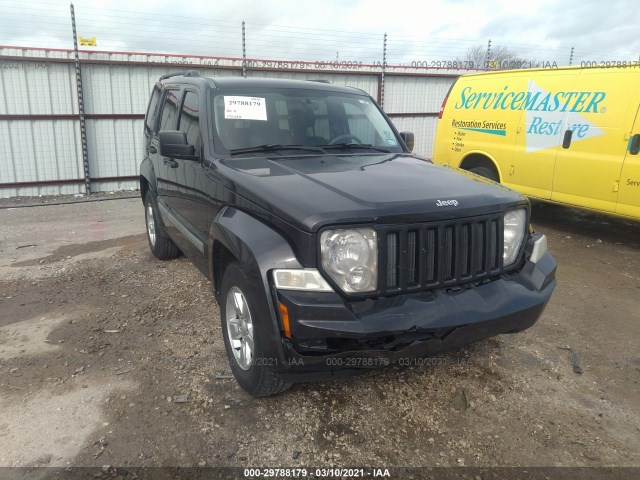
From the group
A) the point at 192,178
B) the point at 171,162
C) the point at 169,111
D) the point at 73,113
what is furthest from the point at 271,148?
the point at 73,113

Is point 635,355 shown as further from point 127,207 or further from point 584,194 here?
point 127,207

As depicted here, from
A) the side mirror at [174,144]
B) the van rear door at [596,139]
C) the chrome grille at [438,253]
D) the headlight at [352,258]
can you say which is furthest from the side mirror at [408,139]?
the van rear door at [596,139]

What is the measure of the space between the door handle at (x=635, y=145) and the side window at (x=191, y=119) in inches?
189

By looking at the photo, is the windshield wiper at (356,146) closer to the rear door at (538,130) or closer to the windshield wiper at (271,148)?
the windshield wiper at (271,148)

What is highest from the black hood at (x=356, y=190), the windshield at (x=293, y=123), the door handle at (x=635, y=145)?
the windshield at (x=293, y=123)

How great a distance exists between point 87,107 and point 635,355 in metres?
10.2

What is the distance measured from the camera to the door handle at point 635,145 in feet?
17.5

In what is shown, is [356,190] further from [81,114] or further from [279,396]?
[81,114]

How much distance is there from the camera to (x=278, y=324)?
7.55 feet

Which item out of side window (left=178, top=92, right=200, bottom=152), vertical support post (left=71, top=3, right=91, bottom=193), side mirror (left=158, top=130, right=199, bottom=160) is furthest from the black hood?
vertical support post (left=71, top=3, right=91, bottom=193)

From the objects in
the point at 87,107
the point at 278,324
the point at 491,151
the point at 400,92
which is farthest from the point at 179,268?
the point at 400,92

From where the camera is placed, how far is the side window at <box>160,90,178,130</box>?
4.32 m

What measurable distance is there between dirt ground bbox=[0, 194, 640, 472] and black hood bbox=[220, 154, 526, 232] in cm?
118

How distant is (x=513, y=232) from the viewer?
286 cm
